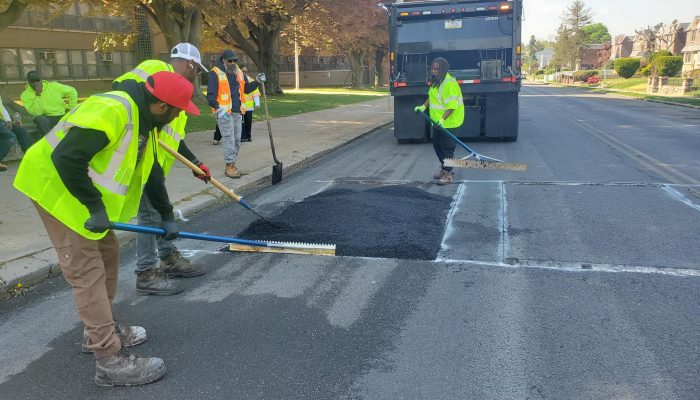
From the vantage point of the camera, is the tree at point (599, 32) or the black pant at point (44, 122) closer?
the black pant at point (44, 122)

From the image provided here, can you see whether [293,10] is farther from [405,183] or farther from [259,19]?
[405,183]

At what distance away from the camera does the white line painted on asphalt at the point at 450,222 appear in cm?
504

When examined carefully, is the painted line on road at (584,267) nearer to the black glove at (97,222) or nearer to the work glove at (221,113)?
the black glove at (97,222)

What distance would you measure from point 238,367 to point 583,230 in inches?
156

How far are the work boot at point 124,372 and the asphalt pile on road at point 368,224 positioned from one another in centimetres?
228

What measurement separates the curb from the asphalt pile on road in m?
1.20

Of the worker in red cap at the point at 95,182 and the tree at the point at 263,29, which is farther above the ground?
the tree at the point at 263,29

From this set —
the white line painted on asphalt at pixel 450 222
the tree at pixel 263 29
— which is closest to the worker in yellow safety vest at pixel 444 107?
the white line painted on asphalt at pixel 450 222

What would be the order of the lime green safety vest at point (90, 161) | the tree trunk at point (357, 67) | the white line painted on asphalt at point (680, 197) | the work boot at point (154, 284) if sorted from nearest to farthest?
the lime green safety vest at point (90, 161)
the work boot at point (154, 284)
the white line painted on asphalt at point (680, 197)
the tree trunk at point (357, 67)

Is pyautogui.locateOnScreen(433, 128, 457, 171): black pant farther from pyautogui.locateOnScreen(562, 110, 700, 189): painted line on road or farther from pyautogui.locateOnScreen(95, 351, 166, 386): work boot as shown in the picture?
pyautogui.locateOnScreen(95, 351, 166, 386): work boot

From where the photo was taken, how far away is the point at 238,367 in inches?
120

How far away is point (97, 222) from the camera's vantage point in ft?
9.03

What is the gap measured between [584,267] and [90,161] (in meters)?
3.81

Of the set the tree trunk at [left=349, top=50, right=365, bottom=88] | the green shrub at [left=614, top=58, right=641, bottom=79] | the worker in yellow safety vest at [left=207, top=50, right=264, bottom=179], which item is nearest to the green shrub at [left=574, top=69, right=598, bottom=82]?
the green shrub at [left=614, top=58, right=641, bottom=79]
